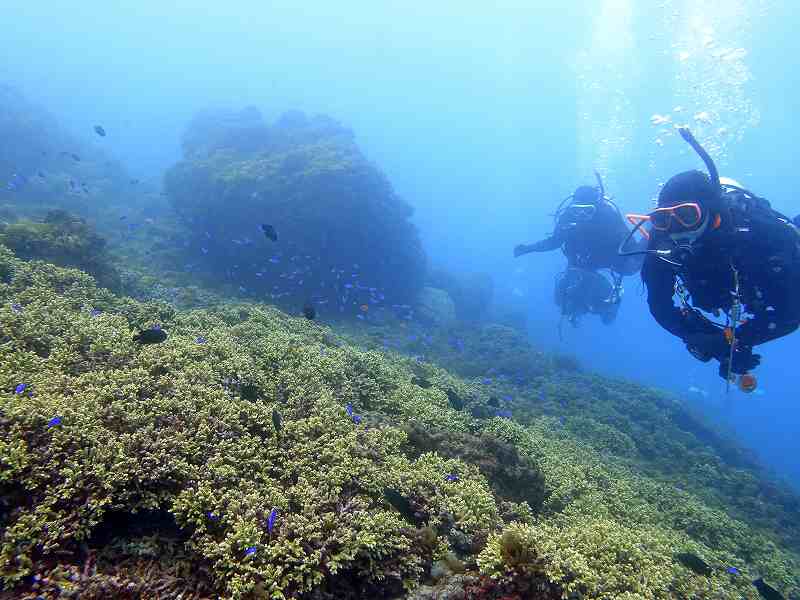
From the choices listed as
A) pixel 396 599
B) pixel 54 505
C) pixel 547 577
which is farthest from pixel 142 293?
pixel 547 577

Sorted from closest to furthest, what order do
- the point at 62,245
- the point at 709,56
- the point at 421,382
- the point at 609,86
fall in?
the point at 421,382
the point at 62,245
the point at 709,56
the point at 609,86

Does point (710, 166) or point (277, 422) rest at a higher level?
point (710, 166)

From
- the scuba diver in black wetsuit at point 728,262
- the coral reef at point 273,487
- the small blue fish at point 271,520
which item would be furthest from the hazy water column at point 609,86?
the small blue fish at point 271,520

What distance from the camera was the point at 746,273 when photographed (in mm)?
5480

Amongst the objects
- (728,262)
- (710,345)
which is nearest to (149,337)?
(710,345)

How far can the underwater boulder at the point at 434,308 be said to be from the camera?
66.3 feet

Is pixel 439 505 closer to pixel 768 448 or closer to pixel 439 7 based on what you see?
pixel 768 448

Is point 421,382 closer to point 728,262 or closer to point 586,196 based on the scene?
point 728,262

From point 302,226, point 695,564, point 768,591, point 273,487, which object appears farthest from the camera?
point 302,226

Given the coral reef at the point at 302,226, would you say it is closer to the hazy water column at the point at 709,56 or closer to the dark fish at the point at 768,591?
the dark fish at the point at 768,591

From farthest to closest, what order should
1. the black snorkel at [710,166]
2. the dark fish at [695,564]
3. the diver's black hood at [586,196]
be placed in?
A: the diver's black hood at [586,196] → the black snorkel at [710,166] → the dark fish at [695,564]

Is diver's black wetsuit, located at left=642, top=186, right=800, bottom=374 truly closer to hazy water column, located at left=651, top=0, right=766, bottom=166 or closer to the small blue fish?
the small blue fish

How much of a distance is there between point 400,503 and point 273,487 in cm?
132

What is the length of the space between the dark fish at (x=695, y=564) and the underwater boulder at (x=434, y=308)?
1515 cm
